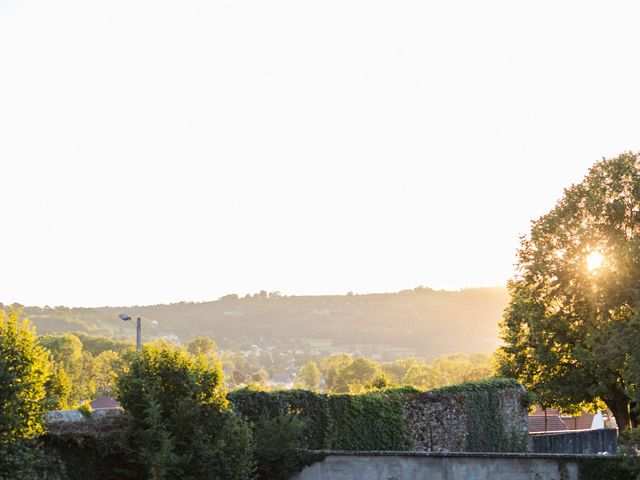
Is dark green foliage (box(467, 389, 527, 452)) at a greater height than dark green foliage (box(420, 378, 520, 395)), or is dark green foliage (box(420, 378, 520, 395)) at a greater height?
dark green foliage (box(420, 378, 520, 395))

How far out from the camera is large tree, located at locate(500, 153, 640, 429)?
4206 centimetres

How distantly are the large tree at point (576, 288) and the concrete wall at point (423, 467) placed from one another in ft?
45.4

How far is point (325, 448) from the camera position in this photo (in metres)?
30.4

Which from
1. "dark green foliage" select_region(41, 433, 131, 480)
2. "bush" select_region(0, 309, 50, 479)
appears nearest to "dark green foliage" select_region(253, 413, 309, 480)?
"dark green foliage" select_region(41, 433, 131, 480)

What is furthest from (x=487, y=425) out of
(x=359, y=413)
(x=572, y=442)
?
(x=359, y=413)

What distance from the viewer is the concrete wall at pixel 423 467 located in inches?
1102

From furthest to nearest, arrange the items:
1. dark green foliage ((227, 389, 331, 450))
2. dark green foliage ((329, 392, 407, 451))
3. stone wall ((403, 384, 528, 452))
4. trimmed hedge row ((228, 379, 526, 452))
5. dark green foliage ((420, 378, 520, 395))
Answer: dark green foliage ((420, 378, 520, 395)), stone wall ((403, 384, 528, 452)), dark green foliage ((329, 392, 407, 451)), trimmed hedge row ((228, 379, 526, 452)), dark green foliage ((227, 389, 331, 450))

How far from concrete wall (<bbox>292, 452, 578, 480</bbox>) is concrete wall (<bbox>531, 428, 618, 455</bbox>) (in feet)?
45.8

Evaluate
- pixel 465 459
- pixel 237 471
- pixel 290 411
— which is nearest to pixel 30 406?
pixel 237 471

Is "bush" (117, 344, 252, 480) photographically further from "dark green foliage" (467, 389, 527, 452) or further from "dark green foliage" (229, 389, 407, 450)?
"dark green foliage" (467, 389, 527, 452)

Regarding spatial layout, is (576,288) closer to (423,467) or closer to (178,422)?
(423,467)

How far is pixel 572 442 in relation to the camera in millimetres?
42250

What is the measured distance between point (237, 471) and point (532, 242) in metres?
25.8

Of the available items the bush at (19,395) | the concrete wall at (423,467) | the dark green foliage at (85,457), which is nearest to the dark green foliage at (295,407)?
the concrete wall at (423,467)
